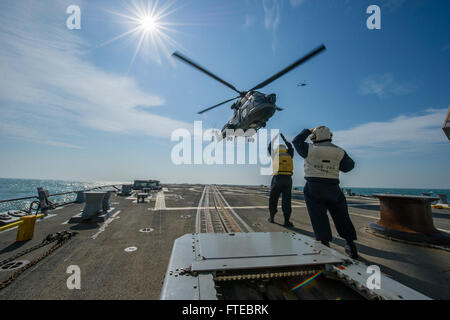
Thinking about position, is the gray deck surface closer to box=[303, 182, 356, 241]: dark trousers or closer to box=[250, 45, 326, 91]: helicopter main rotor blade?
box=[303, 182, 356, 241]: dark trousers

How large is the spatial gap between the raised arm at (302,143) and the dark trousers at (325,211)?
652 mm

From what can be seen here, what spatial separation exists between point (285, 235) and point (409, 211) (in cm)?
381

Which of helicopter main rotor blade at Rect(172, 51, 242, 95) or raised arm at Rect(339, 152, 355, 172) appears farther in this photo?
helicopter main rotor blade at Rect(172, 51, 242, 95)

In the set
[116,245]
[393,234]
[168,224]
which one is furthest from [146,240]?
[393,234]

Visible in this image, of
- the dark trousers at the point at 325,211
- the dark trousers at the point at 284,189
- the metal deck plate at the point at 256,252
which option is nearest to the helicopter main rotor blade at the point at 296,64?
the dark trousers at the point at 284,189

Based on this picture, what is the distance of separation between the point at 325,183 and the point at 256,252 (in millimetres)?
1983

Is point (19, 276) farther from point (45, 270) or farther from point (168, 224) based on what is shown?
point (168, 224)

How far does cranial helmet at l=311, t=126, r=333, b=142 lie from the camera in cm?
369

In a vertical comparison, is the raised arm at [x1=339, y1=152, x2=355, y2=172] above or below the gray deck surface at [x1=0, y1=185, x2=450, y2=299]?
above

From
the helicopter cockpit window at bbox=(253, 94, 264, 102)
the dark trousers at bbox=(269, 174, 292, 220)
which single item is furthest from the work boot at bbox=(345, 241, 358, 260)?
the helicopter cockpit window at bbox=(253, 94, 264, 102)

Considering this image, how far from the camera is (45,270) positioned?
291 cm

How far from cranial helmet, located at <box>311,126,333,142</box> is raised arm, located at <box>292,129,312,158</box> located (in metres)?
0.13

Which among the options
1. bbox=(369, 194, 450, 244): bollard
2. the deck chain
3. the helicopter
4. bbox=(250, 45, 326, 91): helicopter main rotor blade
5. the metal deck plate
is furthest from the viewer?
the helicopter

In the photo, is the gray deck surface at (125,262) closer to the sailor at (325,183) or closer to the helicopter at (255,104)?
the sailor at (325,183)
